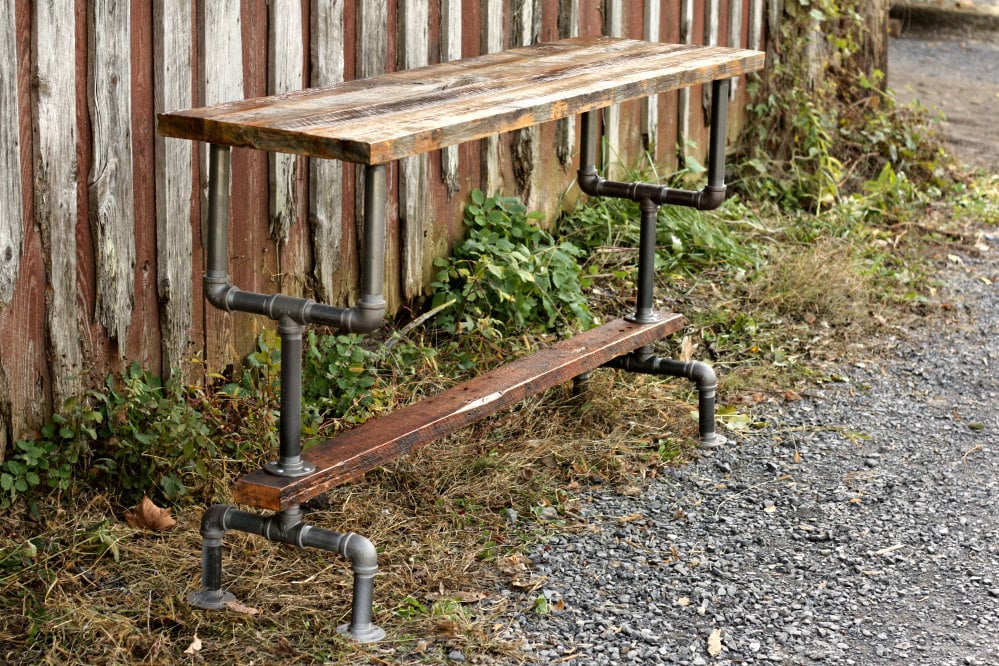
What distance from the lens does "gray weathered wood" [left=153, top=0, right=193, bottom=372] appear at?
3729mm

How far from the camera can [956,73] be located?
11305 millimetres

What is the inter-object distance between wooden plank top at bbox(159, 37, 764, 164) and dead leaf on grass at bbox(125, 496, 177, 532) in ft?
3.35

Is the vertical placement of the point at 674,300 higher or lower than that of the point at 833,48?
lower

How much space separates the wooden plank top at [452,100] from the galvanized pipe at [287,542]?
86 cm

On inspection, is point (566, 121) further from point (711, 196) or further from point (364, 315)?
point (364, 315)

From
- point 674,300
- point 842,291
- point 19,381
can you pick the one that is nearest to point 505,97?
point 19,381

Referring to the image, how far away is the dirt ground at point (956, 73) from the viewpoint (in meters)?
8.88

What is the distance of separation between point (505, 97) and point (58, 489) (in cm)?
150

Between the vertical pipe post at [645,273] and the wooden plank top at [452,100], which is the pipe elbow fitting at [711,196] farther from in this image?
the wooden plank top at [452,100]

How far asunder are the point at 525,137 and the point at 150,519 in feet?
7.90

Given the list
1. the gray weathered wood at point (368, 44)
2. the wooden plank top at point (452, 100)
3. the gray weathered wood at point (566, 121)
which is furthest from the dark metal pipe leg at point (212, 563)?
the gray weathered wood at point (566, 121)

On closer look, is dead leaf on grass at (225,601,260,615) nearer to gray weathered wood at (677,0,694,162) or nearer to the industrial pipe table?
the industrial pipe table

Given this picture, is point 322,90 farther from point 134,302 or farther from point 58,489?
point 58,489

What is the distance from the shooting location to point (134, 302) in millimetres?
3768
